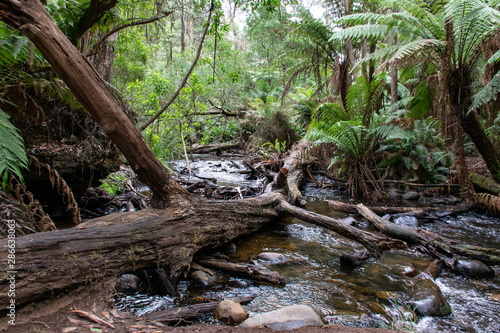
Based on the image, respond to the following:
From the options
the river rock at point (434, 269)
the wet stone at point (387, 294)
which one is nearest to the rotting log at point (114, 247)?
the wet stone at point (387, 294)

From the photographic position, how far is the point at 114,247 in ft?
6.39

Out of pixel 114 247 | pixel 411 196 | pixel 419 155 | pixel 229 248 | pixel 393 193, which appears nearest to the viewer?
pixel 114 247

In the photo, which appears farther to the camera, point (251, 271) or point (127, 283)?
point (251, 271)

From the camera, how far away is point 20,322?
1431 millimetres

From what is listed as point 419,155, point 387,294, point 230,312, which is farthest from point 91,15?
point 419,155

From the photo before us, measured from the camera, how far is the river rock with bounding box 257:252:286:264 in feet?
9.16

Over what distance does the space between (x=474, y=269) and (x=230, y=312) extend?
225 centimetres

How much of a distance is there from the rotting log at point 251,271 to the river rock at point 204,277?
0.10 meters

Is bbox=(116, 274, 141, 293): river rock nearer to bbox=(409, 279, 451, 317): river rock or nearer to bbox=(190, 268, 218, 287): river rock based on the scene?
bbox=(190, 268, 218, 287): river rock

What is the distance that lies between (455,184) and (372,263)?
138 inches

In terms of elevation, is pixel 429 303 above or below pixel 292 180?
below

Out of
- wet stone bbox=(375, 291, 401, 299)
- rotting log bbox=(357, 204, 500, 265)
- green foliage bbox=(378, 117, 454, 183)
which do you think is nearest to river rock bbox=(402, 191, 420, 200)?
green foliage bbox=(378, 117, 454, 183)

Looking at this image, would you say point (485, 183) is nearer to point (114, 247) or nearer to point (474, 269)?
point (474, 269)

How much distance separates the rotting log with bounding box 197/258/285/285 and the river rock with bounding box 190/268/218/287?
97mm
